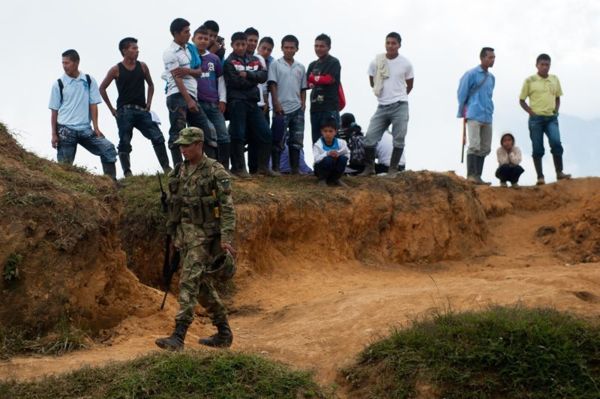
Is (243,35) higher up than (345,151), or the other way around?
(243,35)

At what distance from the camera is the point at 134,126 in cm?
1162

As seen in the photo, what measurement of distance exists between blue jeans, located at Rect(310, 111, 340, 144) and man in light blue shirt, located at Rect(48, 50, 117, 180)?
309 cm

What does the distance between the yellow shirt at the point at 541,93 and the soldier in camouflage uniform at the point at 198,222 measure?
26.7 ft

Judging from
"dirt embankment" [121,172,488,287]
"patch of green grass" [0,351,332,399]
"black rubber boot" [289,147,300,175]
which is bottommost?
"patch of green grass" [0,351,332,399]

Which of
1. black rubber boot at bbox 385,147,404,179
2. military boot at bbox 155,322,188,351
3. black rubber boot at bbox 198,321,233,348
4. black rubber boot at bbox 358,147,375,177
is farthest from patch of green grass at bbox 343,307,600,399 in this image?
black rubber boot at bbox 358,147,375,177

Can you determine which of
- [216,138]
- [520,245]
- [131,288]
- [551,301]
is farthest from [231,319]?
[520,245]

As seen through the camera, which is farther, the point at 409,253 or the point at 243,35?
the point at 409,253

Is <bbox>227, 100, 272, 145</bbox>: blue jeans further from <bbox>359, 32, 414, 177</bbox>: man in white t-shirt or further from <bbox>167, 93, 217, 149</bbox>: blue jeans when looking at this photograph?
<bbox>359, 32, 414, 177</bbox>: man in white t-shirt

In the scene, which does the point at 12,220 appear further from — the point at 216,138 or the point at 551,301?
the point at 551,301

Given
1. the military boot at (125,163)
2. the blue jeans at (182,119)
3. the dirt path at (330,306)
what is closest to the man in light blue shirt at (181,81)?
the blue jeans at (182,119)

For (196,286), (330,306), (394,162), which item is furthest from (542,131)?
(196,286)

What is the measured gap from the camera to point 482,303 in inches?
352

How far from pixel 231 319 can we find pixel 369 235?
3.58 m

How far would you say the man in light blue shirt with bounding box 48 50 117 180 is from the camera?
35.8 ft
